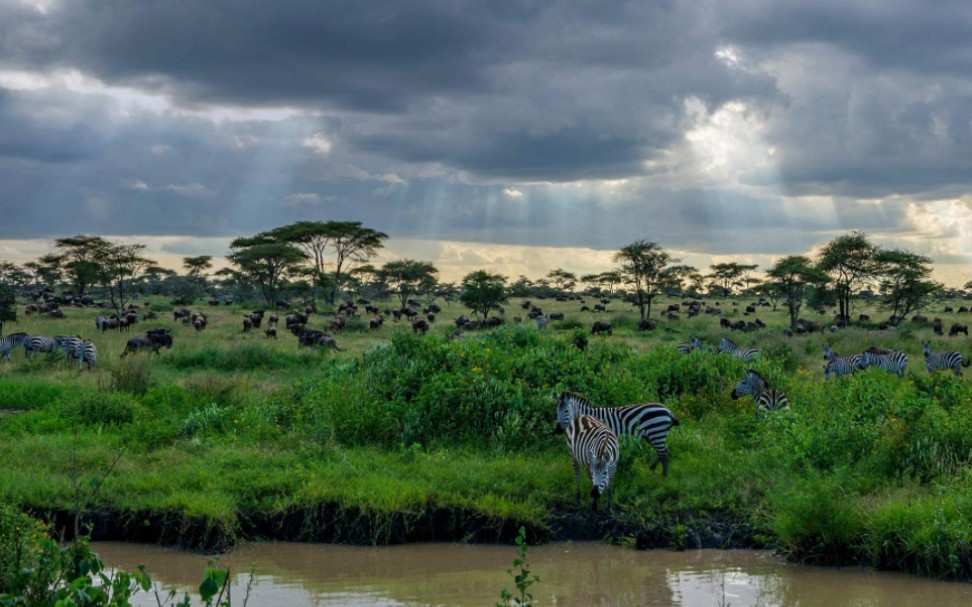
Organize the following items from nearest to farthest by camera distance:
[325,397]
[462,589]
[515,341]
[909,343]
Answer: [462,589]
[325,397]
[515,341]
[909,343]

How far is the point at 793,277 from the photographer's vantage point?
48281 millimetres

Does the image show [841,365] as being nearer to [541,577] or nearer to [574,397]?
[574,397]

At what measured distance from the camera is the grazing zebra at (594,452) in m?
9.57

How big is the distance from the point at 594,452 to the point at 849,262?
40.6m

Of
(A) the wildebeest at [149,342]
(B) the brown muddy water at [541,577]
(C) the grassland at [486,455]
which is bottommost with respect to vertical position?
(B) the brown muddy water at [541,577]

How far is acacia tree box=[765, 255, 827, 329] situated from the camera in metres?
47.2

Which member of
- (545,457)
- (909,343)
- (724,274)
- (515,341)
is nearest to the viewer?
(545,457)

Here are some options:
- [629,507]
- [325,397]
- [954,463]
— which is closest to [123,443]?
[325,397]

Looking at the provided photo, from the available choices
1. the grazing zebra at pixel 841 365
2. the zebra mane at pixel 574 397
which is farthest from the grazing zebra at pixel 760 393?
the grazing zebra at pixel 841 365

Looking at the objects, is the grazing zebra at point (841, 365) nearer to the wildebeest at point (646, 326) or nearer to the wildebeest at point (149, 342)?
the wildebeest at point (646, 326)

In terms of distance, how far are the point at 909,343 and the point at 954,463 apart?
76.0ft

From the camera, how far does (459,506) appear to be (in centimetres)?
995

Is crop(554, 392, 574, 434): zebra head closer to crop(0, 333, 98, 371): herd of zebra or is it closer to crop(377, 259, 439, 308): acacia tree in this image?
crop(0, 333, 98, 371): herd of zebra

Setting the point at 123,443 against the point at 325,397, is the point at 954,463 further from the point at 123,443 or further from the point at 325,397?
the point at 123,443
